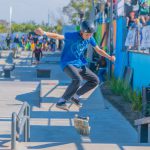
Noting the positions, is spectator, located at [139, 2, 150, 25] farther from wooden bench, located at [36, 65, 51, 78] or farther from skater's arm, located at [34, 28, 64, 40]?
skater's arm, located at [34, 28, 64, 40]

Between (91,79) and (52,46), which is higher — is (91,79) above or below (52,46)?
above

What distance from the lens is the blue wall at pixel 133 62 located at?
14953mm

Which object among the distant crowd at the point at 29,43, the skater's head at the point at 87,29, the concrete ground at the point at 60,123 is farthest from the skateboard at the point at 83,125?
the distant crowd at the point at 29,43

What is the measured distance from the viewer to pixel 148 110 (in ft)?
33.1

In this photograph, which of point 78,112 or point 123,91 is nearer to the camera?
point 78,112

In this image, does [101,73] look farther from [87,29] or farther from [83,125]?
[83,125]

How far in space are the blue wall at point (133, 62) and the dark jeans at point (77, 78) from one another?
5631mm

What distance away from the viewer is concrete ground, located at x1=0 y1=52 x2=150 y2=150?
24.5 ft

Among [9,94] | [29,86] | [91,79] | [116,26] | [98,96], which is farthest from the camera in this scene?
[116,26]

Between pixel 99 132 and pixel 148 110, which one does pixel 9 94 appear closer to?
pixel 99 132

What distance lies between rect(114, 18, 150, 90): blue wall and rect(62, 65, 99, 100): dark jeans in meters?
5.63

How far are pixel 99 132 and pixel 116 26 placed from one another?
1154cm

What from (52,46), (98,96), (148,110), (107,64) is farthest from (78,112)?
(52,46)

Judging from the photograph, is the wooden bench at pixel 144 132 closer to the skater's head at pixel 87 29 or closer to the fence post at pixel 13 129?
the skater's head at pixel 87 29
